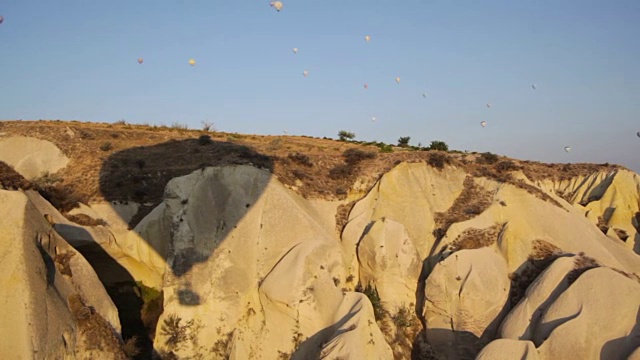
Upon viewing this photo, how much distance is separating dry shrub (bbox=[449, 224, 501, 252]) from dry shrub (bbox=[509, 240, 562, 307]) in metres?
1.39

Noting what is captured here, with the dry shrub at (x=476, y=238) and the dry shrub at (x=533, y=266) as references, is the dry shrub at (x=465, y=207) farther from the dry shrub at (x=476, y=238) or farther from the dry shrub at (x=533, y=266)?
the dry shrub at (x=533, y=266)

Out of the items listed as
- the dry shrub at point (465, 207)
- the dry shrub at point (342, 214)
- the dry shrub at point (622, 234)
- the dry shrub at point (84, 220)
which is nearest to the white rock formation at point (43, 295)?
the dry shrub at point (84, 220)

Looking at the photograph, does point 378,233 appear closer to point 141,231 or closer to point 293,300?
point 293,300

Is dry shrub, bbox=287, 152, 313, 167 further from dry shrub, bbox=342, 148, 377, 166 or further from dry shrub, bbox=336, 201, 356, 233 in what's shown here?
dry shrub, bbox=336, 201, 356, 233

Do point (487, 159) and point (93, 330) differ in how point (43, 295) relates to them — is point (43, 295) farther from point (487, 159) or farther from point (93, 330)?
point (487, 159)

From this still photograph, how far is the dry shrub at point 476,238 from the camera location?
61.7 ft

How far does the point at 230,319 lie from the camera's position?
1571 centimetres

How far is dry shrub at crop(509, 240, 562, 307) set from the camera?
17.7m

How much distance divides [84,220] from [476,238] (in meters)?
14.0

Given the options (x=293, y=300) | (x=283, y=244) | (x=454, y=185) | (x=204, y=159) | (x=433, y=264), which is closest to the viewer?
(x=293, y=300)

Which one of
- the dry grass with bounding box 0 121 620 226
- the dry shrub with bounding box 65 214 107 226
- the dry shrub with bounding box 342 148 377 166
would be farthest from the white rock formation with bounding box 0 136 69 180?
the dry shrub with bounding box 342 148 377 166

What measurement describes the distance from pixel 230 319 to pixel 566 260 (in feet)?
36.1

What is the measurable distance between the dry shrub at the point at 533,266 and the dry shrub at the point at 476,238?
4.56 ft

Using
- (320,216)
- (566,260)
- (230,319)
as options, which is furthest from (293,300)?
(566,260)
